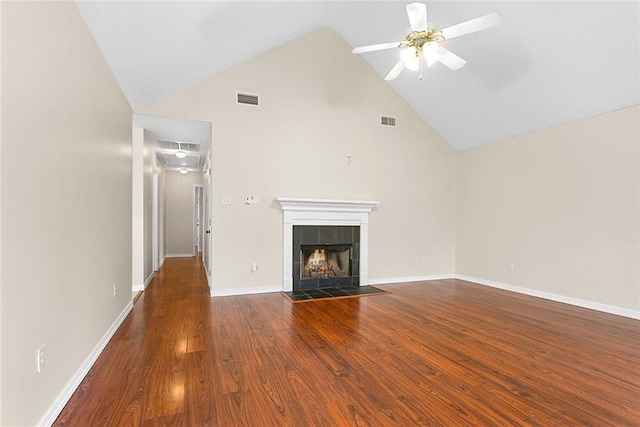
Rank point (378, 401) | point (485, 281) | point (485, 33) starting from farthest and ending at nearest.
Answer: point (485, 281) → point (485, 33) → point (378, 401)

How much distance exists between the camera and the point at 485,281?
5348mm

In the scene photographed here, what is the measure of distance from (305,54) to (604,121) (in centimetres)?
410

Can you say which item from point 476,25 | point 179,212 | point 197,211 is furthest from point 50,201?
point 197,211

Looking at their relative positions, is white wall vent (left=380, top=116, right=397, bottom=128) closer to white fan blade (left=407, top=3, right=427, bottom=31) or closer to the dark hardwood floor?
white fan blade (left=407, top=3, right=427, bottom=31)

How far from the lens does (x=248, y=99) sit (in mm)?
4559

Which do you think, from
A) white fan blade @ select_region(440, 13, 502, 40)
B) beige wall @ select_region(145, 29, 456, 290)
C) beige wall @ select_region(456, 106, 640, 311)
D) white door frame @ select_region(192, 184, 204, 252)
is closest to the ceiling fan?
white fan blade @ select_region(440, 13, 502, 40)

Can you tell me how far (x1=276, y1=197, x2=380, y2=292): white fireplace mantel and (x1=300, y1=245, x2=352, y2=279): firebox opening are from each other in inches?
9.3

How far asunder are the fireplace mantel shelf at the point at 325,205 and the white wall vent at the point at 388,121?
4.79ft

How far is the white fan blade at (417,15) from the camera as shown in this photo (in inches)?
95.0

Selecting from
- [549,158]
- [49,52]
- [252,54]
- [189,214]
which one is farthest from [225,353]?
[189,214]

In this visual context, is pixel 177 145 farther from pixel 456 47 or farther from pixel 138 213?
pixel 456 47

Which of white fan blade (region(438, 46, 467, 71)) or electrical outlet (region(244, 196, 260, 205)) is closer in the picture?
white fan blade (region(438, 46, 467, 71))

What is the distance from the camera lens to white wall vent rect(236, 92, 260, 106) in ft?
14.8

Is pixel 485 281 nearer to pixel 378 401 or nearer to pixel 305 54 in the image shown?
pixel 378 401
